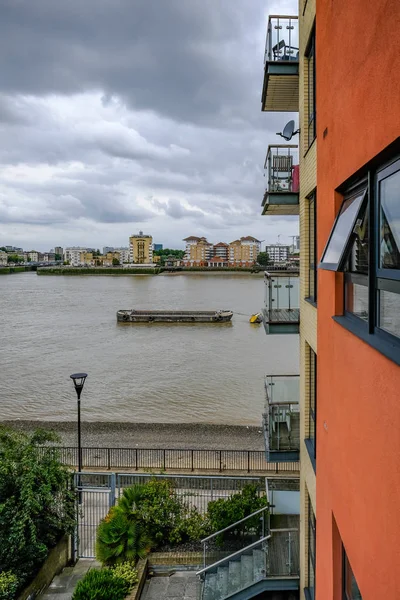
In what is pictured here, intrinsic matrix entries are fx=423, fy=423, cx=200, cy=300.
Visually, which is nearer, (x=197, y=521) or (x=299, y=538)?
(x=299, y=538)

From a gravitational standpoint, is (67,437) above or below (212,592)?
below

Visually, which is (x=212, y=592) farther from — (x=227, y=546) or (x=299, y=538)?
(x=299, y=538)

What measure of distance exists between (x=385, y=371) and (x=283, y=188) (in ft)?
22.7

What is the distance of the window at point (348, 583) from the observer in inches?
145

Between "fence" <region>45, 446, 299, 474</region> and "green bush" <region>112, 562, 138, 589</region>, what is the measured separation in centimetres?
559

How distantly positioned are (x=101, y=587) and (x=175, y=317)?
4809cm

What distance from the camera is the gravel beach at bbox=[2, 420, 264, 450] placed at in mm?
18125

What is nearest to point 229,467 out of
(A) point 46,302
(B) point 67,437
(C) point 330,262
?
(B) point 67,437

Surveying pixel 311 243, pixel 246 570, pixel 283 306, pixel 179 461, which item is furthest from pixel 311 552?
pixel 179 461

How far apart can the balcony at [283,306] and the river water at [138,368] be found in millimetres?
14173

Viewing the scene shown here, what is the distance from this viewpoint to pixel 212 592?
831 centimetres

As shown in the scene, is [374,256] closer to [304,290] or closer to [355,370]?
[355,370]

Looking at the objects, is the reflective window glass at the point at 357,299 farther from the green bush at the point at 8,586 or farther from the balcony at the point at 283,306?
the green bush at the point at 8,586

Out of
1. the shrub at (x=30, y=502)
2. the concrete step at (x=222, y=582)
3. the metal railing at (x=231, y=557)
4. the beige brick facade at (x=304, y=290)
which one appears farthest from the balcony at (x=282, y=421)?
the shrub at (x=30, y=502)
